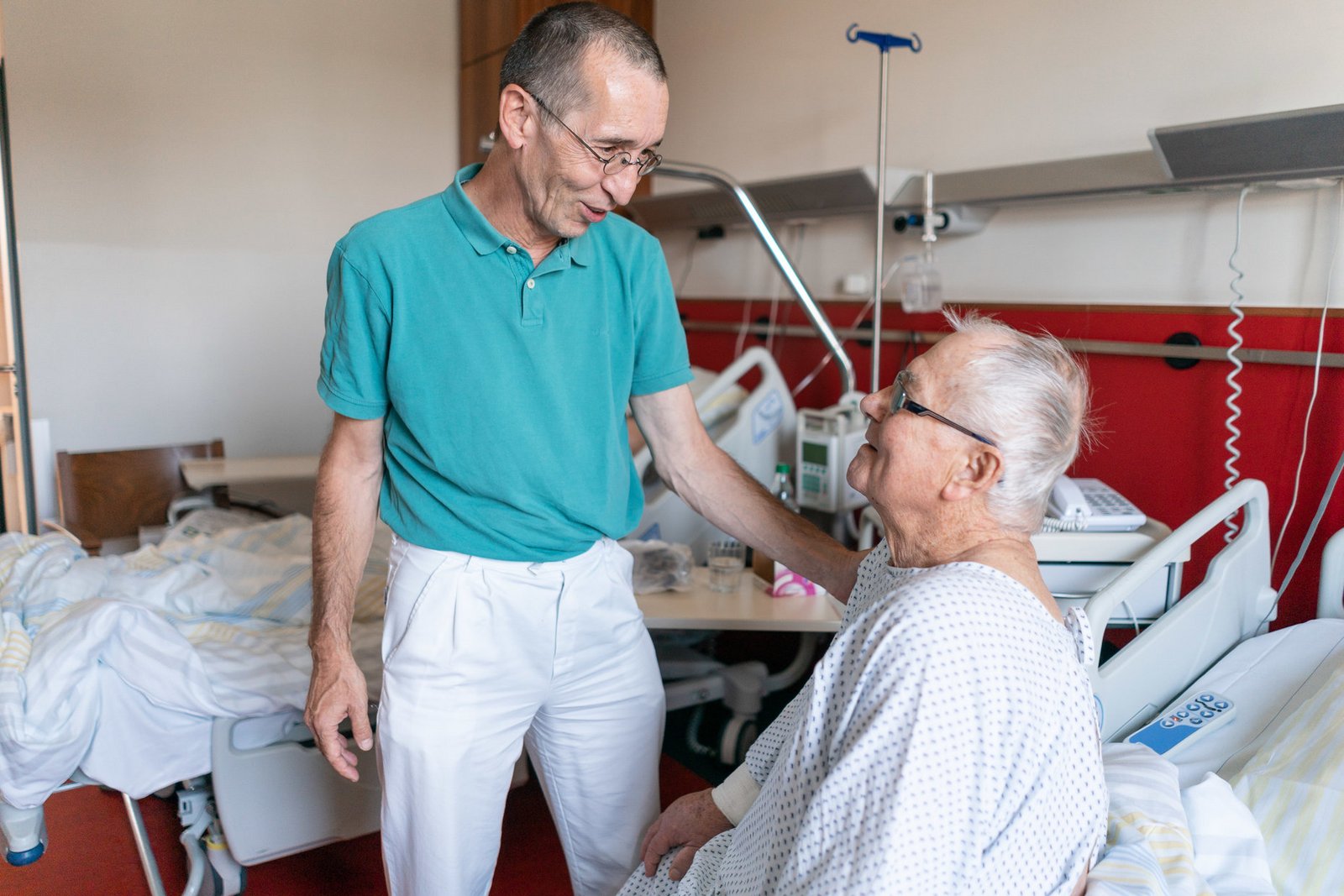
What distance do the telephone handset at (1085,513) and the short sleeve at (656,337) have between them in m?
0.80

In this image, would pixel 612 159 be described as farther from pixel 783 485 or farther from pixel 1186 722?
pixel 783 485

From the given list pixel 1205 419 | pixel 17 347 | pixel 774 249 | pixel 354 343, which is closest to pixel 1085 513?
pixel 1205 419

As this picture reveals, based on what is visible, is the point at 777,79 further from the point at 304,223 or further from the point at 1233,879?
the point at 1233,879

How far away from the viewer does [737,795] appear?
1.34 meters

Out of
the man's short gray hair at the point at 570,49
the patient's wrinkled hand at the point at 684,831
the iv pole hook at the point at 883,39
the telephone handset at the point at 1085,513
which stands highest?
the iv pole hook at the point at 883,39

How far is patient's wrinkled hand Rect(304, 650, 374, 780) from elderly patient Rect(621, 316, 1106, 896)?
492 millimetres

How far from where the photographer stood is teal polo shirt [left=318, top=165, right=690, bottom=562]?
1.40 meters

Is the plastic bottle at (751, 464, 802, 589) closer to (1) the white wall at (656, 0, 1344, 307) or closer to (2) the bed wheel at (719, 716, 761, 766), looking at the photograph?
(2) the bed wheel at (719, 716, 761, 766)

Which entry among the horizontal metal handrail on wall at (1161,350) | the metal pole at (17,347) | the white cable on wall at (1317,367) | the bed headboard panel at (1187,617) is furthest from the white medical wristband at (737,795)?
the metal pole at (17,347)

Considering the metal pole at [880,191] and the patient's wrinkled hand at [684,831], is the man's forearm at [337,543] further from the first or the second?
the metal pole at [880,191]

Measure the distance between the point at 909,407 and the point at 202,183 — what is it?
389cm

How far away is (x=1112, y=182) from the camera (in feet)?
7.58

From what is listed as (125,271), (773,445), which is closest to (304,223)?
(125,271)

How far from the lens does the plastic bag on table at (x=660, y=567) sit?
2336 millimetres
